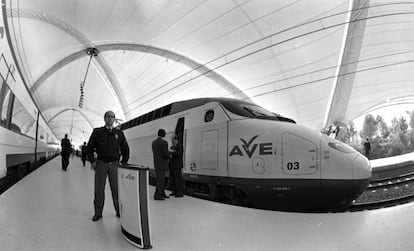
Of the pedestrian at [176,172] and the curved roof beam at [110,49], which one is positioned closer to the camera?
the pedestrian at [176,172]

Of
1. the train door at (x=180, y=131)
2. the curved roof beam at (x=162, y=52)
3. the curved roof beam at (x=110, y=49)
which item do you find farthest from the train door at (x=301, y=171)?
the curved roof beam at (x=162, y=52)

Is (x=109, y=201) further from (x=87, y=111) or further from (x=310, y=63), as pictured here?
(x=87, y=111)

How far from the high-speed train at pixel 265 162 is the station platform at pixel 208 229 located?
648mm

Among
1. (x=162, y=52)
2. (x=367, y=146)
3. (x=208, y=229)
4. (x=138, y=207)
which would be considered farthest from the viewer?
(x=162, y=52)

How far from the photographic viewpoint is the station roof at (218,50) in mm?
11930

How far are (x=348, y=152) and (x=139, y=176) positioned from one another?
144 inches

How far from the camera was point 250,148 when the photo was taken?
4742 mm

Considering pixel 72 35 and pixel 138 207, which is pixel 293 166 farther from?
pixel 72 35

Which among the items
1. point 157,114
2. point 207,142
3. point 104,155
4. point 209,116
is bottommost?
point 104,155

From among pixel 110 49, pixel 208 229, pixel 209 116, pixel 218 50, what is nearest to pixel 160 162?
pixel 209 116

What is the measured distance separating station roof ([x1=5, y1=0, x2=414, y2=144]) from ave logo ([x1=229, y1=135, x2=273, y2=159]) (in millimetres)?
6247

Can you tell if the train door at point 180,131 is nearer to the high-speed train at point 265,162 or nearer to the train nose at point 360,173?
the high-speed train at point 265,162

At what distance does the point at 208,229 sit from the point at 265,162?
1.96m

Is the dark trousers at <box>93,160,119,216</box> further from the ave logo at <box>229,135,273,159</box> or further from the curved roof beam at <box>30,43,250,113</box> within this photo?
the curved roof beam at <box>30,43,250,113</box>
